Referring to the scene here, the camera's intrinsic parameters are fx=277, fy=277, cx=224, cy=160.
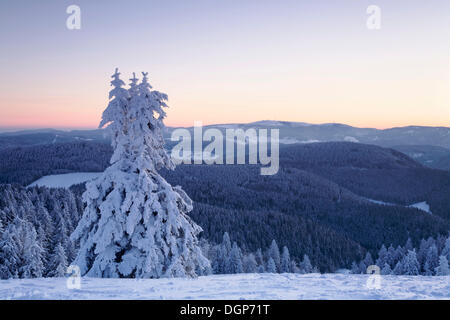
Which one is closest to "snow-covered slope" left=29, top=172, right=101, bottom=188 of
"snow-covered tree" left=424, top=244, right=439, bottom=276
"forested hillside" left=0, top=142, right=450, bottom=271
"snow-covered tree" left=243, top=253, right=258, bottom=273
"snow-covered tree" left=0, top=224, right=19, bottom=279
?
"forested hillside" left=0, top=142, right=450, bottom=271

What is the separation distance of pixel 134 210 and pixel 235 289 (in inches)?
175

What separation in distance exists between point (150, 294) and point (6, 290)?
10.4 ft

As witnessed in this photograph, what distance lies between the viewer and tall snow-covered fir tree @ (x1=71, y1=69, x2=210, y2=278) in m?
9.26

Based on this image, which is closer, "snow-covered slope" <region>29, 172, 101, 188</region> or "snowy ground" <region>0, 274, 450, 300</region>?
"snowy ground" <region>0, 274, 450, 300</region>

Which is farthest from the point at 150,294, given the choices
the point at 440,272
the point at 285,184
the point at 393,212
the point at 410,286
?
the point at 285,184

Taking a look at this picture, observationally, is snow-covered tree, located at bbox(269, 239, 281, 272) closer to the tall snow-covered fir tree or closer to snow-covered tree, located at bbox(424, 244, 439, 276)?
snow-covered tree, located at bbox(424, 244, 439, 276)

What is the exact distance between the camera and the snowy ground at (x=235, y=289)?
19.4ft

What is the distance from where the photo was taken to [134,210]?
9.23m

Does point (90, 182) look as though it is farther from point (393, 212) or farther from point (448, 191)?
point (448, 191)

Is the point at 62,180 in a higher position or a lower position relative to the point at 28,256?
lower

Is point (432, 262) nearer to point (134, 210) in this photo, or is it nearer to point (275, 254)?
point (275, 254)

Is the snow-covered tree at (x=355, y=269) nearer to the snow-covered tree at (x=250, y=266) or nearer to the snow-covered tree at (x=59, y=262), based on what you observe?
the snow-covered tree at (x=250, y=266)

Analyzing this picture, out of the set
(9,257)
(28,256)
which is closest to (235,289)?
(28,256)

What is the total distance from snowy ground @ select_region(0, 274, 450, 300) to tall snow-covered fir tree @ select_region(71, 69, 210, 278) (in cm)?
184
